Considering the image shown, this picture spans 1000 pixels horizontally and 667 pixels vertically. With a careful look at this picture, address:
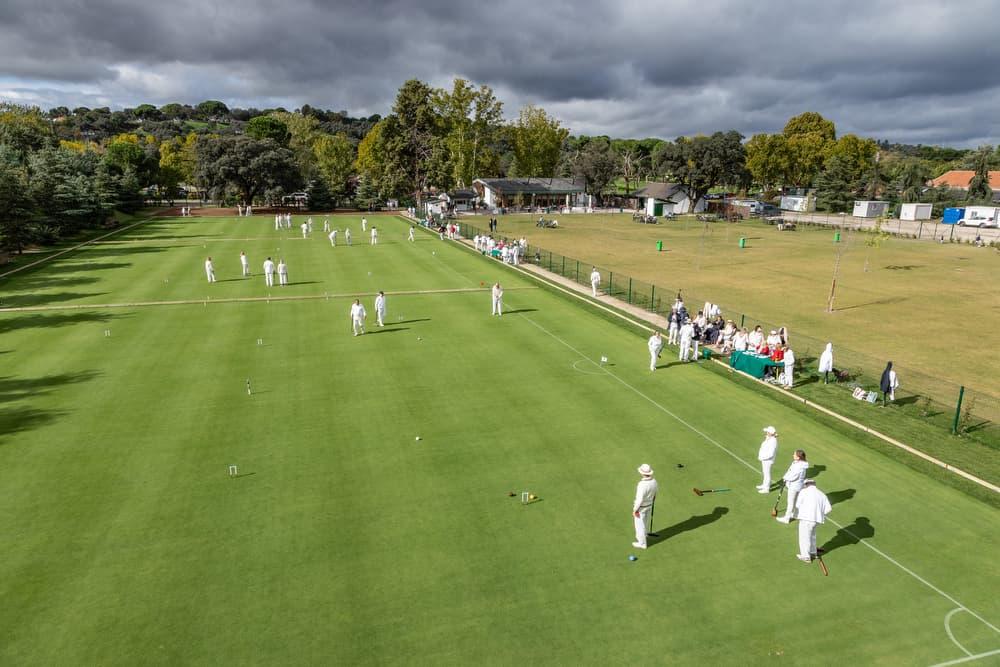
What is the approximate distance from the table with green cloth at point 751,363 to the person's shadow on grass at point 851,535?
9669 millimetres

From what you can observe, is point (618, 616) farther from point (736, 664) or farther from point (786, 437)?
point (786, 437)

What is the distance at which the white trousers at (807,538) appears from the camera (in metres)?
11.5

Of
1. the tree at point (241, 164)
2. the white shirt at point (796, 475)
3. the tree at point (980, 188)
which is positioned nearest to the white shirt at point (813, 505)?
the white shirt at point (796, 475)

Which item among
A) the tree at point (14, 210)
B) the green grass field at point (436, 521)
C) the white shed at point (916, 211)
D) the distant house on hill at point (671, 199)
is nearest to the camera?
the green grass field at point (436, 521)

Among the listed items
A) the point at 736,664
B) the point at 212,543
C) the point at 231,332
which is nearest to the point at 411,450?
the point at 212,543

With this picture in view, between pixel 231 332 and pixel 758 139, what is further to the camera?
pixel 758 139

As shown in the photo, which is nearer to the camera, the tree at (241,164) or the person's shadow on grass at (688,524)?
the person's shadow on grass at (688,524)

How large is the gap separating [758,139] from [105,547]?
139m

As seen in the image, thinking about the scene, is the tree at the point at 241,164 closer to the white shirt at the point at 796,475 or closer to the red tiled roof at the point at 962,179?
the white shirt at the point at 796,475

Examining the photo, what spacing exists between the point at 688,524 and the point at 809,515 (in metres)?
2.55

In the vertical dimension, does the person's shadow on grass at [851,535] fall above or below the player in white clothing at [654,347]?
below

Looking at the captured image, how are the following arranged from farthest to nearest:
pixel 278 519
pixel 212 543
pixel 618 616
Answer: pixel 278 519
pixel 212 543
pixel 618 616

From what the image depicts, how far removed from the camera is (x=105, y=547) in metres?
11.7

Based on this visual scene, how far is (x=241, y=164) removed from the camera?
290 ft
